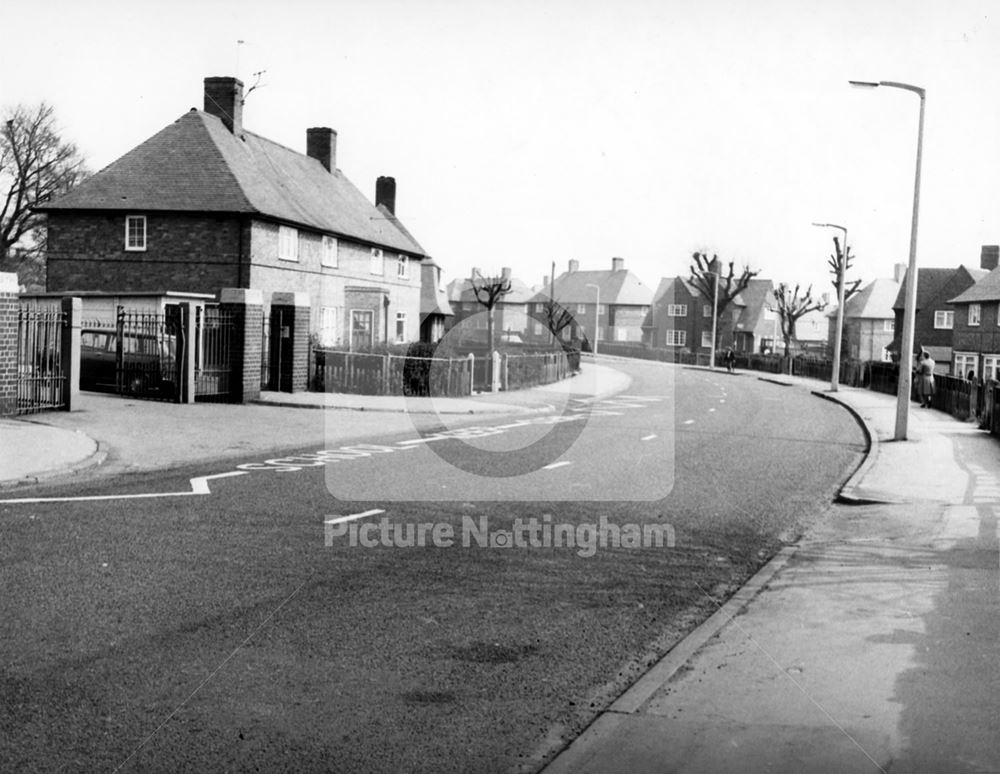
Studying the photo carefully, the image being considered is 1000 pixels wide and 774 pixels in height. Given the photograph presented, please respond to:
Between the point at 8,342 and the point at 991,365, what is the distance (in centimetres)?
5306

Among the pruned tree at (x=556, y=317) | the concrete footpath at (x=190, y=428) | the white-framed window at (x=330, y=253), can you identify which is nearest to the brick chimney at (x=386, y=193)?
the pruned tree at (x=556, y=317)

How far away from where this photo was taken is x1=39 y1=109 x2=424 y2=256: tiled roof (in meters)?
33.8

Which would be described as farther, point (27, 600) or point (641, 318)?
point (641, 318)

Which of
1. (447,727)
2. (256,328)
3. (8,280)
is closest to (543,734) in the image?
(447,727)

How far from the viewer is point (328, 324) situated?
3975cm

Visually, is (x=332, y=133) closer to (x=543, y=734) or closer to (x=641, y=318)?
(x=543, y=734)

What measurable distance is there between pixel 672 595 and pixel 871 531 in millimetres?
3795

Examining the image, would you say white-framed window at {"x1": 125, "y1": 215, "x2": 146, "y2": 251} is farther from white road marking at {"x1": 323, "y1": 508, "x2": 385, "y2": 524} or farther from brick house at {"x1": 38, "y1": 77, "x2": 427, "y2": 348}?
white road marking at {"x1": 323, "y1": 508, "x2": 385, "y2": 524}

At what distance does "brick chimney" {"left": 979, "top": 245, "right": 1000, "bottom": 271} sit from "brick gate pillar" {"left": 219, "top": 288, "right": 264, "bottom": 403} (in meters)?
62.9

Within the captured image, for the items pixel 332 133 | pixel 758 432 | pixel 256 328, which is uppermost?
pixel 332 133

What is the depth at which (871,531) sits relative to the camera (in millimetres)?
10047

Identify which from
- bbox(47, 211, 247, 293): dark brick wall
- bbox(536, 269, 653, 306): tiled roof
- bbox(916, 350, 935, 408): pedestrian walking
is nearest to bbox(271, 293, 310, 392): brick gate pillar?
bbox(47, 211, 247, 293): dark brick wall

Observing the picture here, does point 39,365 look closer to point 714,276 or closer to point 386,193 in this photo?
point 386,193
